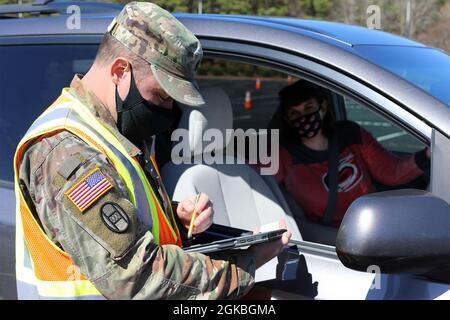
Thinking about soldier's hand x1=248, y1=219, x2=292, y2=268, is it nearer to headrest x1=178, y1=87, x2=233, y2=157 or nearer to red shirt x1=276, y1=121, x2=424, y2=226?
headrest x1=178, y1=87, x2=233, y2=157

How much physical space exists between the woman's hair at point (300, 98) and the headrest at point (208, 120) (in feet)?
1.38

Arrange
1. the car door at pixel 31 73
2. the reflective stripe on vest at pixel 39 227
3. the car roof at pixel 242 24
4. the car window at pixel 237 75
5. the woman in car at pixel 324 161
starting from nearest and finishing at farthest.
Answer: the reflective stripe on vest at pixel 39 227
the car roof at pixel 242 24
the car door at pixel 31 73
the woman in car at pixel 324 161
the car window at pixel 237 75

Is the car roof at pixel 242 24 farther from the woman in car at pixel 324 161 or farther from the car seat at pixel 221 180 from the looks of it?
the woman in car at pixel 324 161

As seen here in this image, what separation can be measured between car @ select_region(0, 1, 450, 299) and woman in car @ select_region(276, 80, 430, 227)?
0.21m

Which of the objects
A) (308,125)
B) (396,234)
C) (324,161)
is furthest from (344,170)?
(396,234)

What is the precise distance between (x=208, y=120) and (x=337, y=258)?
3.12ft

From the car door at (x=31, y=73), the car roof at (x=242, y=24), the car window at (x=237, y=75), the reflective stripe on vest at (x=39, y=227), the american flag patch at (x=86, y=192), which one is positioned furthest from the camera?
the car window at (x=237, y=75)

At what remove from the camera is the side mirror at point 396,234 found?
1585 millimetres

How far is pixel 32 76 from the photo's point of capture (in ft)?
8.45

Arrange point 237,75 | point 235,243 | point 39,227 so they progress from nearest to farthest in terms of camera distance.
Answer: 1. point 39,227
2. point 235,243
3. point 237,75

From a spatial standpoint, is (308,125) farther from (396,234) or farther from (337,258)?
(396,234)

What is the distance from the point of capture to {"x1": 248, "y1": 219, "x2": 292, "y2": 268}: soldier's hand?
188 cm

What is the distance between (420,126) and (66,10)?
5.44 feet

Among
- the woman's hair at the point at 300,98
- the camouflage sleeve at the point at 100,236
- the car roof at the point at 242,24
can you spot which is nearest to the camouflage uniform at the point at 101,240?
the camouflage sleeve at the point at 100,236
